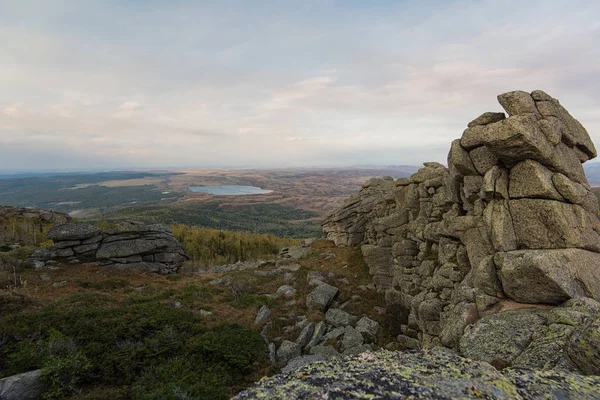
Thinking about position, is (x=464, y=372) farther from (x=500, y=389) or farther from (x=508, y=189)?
(x=508, y=189)

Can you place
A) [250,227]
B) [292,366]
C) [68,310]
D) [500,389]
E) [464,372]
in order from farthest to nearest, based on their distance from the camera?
1. [250,227]
2. [68,310]
3. [292,366]
4. [464,372]
5. [500,389]

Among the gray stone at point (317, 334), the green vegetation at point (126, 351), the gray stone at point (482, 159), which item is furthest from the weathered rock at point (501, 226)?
the green vegetation at point (126, 351)

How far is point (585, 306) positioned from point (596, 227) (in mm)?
7353

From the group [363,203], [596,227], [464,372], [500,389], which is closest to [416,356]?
[464,372]

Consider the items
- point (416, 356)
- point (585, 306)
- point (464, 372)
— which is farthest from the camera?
point (585, 306)

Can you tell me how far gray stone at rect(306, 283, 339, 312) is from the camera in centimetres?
2719

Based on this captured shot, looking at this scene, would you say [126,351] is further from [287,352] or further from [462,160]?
[462,160]

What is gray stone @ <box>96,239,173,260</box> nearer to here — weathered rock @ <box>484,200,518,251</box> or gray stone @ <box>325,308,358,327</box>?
gray stone @ <box>325,308,358,327</box>

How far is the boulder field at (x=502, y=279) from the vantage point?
5.58m

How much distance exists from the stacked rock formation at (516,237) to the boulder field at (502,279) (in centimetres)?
6

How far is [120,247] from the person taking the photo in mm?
38688

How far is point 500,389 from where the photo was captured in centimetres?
522

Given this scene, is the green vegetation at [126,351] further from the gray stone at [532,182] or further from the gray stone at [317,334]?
the gray stone at [532,182]

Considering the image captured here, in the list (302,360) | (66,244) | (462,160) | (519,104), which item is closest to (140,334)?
(302,360)
